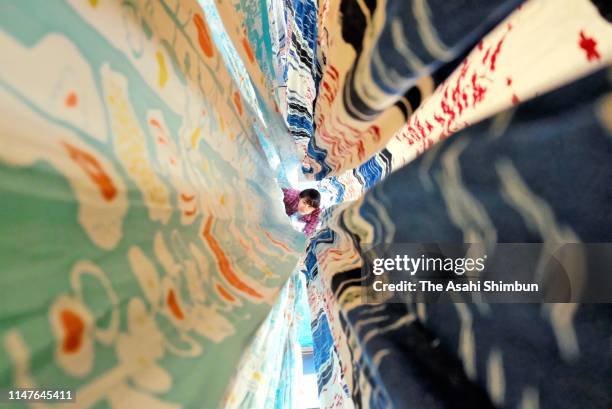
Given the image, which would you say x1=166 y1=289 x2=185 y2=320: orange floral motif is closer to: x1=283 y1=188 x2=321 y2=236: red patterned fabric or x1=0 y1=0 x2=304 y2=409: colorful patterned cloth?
x1=0 y1=0 x2=304 y2=409: colorful patterned cloth

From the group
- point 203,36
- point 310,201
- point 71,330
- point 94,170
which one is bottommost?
point 71,330

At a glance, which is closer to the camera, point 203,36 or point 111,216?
point 111,216

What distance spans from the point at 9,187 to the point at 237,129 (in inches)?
23.5

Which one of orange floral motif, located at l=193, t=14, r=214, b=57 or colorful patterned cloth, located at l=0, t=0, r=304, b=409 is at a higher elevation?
orange floral motif, located at l=193, t=14, r=214, b=57

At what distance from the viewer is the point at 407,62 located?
0.41 meters

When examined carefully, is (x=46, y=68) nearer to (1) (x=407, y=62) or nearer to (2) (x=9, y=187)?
(2) (x=9, y=187)

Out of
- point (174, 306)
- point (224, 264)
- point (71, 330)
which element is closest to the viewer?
point (71, 330)
